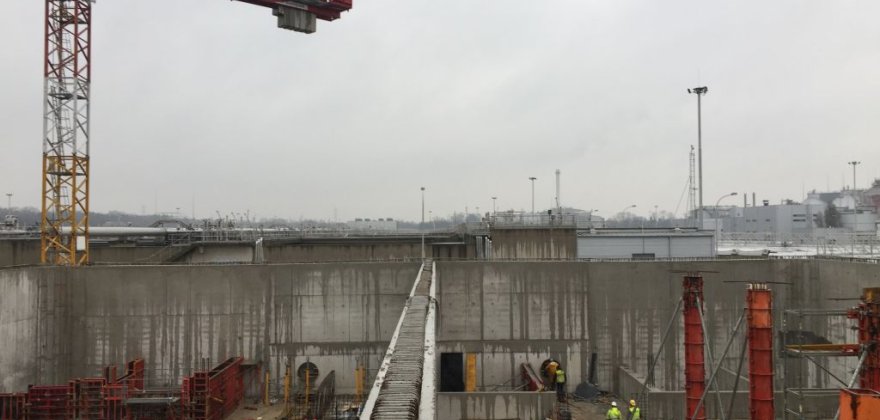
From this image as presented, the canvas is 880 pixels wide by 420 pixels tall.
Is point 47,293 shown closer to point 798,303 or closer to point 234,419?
point 234,419

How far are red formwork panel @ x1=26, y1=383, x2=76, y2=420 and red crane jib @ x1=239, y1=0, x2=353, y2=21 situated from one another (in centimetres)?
2175

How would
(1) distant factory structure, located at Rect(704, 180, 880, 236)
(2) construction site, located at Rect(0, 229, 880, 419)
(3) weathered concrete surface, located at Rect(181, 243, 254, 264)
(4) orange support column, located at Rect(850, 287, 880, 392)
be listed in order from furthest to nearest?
(1) distant factory structure, located at Rect(704, 180, 880, 236), (3) weathered concrete surface, located at Rect(181, 243, 254, 264), (2) construction site, located at Rect(0, 229, 880, 419), (4) orange support column, located at Rect(850, 287, 880, 392)

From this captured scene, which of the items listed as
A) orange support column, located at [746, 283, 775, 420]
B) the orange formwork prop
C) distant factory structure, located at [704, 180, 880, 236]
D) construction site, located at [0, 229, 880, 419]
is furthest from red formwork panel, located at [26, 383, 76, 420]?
distant factory structure, located at [704, 180, 880, 236]

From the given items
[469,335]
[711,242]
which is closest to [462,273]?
[469,335]

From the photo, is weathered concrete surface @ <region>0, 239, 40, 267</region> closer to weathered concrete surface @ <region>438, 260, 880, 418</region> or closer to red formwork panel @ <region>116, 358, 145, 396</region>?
red formwork panel @ <region>116, 358, 145, 396</region>

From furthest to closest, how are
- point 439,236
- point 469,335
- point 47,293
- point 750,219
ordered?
point 750,219, point 439,236, point 469,335, point 47,293

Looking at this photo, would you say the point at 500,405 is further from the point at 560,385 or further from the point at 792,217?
the point at 792,217

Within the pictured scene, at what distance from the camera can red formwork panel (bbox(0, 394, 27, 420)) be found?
813 inches

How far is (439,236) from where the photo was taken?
127 feet

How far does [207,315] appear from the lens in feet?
85.6

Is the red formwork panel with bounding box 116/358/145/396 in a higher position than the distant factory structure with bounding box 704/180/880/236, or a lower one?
lower

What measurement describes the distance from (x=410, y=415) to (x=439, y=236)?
31714mm

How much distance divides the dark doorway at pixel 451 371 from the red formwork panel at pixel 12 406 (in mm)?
16442

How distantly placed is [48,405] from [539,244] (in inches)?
877
